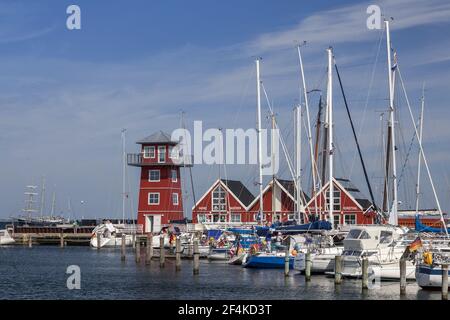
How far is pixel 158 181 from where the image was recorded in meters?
101

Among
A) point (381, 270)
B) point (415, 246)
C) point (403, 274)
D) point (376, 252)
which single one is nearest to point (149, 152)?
point (376, 252)

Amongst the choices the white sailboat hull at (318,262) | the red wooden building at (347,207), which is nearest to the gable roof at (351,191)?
the red wooden building at (347,207)

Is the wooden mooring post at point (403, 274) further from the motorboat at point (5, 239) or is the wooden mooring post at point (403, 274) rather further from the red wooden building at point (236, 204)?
the motorboat at point (5, 239)

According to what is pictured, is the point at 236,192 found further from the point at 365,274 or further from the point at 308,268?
the point at 365,274

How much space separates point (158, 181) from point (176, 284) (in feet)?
166

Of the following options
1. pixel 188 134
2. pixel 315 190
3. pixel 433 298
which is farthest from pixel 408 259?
pixel 188 134

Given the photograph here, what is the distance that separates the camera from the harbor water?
44438 millimetres

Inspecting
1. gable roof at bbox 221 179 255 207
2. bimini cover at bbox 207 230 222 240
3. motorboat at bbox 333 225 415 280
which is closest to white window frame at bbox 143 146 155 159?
gable roof at bbox 221 179 255 207

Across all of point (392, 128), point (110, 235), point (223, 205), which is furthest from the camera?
point (110, 235)

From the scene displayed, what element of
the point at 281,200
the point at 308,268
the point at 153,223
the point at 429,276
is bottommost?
the point at 429,276

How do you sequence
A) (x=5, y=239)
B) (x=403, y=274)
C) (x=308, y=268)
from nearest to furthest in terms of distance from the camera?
(x=403, y=274), (x=308, y=268), (x=5, y=239)

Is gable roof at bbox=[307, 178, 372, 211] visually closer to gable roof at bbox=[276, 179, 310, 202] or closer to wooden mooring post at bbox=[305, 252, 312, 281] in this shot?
gable roof at bbox=[276, 179, 310, 202]

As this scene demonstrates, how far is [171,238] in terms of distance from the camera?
3307 inches

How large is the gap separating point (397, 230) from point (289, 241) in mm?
11522
